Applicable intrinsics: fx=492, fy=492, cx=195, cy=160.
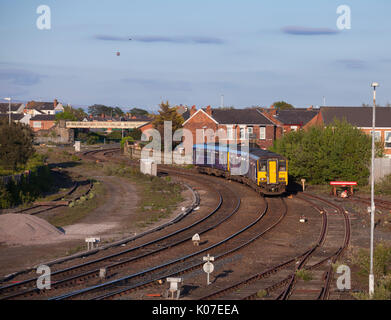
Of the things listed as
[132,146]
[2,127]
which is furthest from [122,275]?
[132,146]

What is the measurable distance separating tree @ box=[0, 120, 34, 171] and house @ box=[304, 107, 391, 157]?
29.0 metres

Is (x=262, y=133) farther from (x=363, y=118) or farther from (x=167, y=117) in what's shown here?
(x=167, y=117)

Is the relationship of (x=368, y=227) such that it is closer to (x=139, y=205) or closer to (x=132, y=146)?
(x=139, y=205)

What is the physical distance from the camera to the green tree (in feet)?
123

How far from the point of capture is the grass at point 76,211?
26062 millimetres

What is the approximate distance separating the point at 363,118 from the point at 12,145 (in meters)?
38.4

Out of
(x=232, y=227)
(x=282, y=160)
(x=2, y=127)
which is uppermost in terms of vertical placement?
(x=2, y=127)

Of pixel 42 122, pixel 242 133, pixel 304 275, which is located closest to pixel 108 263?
pixel 304 275

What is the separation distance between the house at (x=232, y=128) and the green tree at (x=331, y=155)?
18344mm

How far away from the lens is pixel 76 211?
95.3 ft

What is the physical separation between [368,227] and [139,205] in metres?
14.3

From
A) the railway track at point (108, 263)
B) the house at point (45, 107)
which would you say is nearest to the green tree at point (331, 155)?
the railway track at point (108, 263)

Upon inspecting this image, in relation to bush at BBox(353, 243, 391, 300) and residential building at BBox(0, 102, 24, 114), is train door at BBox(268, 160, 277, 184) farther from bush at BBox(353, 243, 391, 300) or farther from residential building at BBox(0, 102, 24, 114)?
residential building at BBox(0, 102, 24, 114)

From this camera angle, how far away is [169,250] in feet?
65.8
